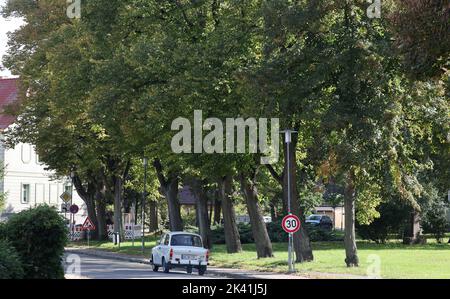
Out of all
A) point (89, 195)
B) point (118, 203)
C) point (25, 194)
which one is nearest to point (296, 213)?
point (118, 203)

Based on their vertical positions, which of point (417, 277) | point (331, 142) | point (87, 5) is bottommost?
point (417, 277)

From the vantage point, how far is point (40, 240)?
20.0 meters

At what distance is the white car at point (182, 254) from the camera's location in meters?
33.3

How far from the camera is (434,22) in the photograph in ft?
66.3

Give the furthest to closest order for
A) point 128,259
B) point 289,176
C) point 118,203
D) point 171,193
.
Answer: point 118,203
point 171,193
point 128,259
point 289,176

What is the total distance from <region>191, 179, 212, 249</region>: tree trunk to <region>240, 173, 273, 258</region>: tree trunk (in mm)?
6297

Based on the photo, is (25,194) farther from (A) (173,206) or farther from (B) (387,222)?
(B) (387,222)

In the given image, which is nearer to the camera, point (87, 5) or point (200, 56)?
point (200, 56)

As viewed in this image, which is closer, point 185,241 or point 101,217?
point 185,241

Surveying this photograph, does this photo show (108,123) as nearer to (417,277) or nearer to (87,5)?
(87,5)

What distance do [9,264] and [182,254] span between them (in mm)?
15864

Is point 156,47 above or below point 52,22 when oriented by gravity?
below

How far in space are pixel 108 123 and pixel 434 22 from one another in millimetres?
24063
